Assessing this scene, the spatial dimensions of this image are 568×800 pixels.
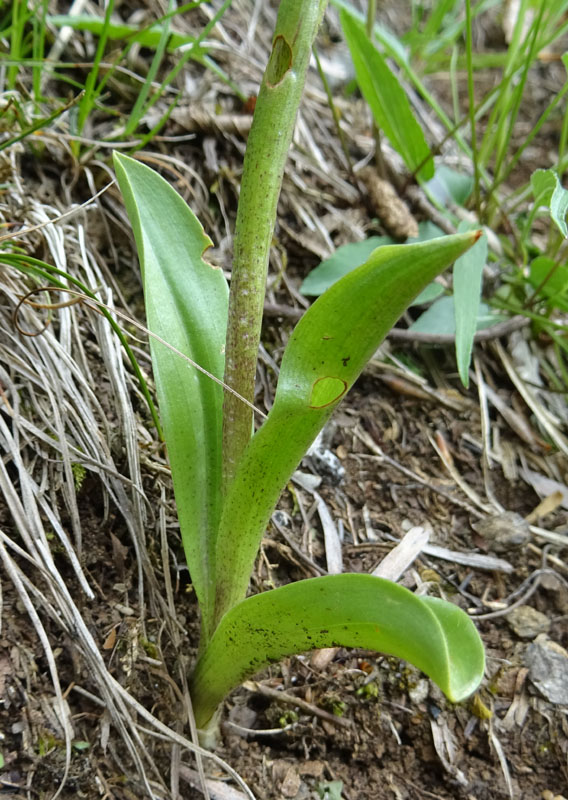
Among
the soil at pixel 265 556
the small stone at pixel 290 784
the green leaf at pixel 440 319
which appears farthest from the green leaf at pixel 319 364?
the green leaf at pixel 440 319

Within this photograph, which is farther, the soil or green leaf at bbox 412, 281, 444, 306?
green leaf at bbox 412, 281, 444, 306

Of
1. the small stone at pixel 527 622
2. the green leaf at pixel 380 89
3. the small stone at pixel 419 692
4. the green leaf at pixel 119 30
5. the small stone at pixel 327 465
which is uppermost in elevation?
the green leaf at pixel 119 30

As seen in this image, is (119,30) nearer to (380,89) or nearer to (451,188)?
(380,89)

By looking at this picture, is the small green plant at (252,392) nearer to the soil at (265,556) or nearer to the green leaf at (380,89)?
the soil at (265,556)

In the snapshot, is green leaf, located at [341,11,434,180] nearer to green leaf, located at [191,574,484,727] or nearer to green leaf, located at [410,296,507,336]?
green leaf, located at [410,296,507,336]

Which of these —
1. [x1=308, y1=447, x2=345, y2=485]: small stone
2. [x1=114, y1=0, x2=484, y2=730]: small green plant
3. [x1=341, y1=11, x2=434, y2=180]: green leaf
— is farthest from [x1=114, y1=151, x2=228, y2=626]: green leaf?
[x1=341, y1=11, x2=434, y2=180]: green leaf

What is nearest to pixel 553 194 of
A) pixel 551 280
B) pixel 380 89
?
pixel 551 280
